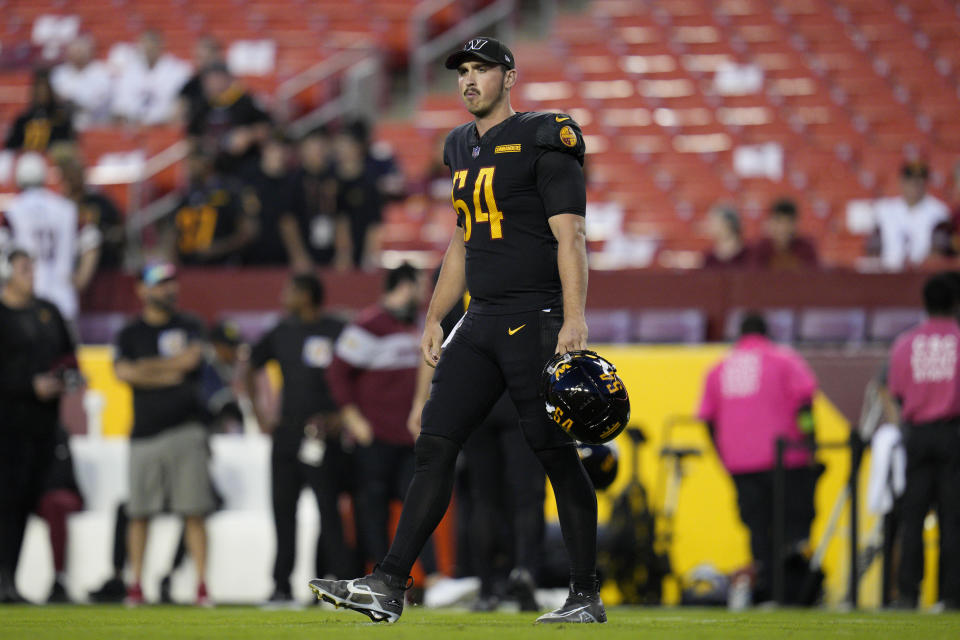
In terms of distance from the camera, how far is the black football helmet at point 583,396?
4.68 metres

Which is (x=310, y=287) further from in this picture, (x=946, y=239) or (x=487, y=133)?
(x=946, y=239)

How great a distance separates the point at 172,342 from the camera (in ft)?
28.4

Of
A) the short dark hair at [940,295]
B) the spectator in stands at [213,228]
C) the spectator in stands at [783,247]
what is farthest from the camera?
the spectator in stands at [213,228]

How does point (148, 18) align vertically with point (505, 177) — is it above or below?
above

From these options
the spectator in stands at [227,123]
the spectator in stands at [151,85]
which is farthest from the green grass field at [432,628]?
the spectator in stands at [151,85]

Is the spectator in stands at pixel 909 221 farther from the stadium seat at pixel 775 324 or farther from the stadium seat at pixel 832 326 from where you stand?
the stadium seat at pixel 775 324

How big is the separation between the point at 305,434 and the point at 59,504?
178 cm

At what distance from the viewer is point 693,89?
1591 centimetres

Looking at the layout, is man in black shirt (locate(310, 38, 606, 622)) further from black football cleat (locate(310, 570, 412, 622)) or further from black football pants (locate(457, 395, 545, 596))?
black football pants (locate(457, 395, 545, 596))

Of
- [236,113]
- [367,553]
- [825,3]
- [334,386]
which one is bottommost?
[367,553]

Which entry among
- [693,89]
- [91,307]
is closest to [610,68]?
[693,89]

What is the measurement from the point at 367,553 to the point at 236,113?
6.02 meters

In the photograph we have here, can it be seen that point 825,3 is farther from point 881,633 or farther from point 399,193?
point 881,633

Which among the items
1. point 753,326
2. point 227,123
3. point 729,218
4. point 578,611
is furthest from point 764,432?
point 227,123
